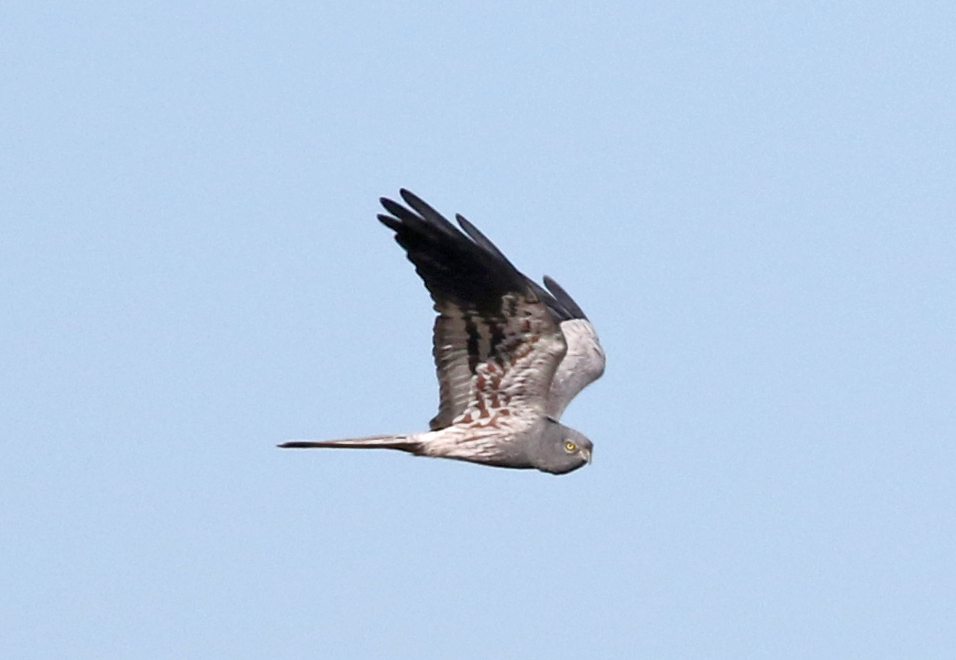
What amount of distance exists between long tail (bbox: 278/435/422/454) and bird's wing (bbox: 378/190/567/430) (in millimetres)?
350

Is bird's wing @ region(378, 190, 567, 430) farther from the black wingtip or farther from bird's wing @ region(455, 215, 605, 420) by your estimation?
the black wingtip

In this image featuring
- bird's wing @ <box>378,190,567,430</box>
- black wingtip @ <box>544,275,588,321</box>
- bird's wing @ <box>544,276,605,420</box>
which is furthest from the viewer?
black wingtip @ <box>544,275,588,321</box>

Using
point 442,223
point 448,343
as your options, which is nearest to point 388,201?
point 442,223

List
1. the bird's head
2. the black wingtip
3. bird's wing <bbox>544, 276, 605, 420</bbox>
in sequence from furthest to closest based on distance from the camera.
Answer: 1. the black wingtip
2. bird's wing <bbox>544, 276, 605, 420</bbox>
3. the bird's head

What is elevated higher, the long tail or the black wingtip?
the black wingtip

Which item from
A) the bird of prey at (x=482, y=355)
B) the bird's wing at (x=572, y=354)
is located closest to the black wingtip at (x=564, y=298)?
the bird's wing at (x=572, y=354)

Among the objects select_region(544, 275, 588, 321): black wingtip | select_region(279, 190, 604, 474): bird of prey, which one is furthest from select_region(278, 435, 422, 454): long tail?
select_region(544, 275, 588, 321): black wingtip

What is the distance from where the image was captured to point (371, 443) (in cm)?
1488

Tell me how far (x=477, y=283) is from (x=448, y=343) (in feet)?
2.50

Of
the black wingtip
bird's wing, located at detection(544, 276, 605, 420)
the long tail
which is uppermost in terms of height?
the black wingtip

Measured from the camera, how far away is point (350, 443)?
580 inches

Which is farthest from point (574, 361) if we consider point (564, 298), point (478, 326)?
point (478, 326)

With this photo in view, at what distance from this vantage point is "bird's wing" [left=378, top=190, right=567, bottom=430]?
46.2 ft

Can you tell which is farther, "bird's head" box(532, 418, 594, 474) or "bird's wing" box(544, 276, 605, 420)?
"bird's wing" box(544, 276, 605, 420)
